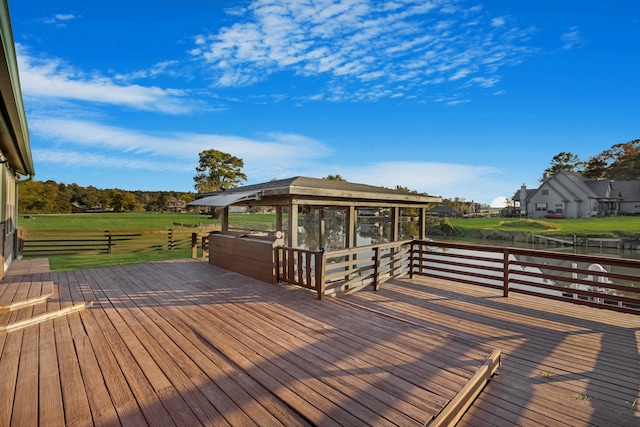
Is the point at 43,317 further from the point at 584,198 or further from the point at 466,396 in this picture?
the point at 584,198

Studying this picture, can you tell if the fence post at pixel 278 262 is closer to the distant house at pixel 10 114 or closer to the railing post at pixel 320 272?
the railing post at pixel 320 272

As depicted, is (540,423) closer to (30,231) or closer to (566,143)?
(30,231)

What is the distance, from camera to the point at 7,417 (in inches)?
75.0

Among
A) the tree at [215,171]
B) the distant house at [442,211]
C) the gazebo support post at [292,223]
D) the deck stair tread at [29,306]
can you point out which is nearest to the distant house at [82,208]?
the tree at [215,171]

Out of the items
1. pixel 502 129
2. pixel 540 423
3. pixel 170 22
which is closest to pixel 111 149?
pixel 170 22

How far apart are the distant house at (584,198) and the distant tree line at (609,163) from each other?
14.3m

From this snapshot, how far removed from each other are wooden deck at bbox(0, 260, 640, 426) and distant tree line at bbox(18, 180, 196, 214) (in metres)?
40.0

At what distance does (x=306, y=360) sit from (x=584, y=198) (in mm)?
44177

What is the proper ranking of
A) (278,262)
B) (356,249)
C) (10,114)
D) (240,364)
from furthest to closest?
(278,262) < (356,249) < (10,114) < (240,364)

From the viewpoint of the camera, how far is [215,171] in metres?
35.7

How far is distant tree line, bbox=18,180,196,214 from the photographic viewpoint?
34.1m

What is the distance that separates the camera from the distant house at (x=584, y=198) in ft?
111

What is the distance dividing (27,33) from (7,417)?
347 inches

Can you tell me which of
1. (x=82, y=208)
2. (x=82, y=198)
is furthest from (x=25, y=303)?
(x=82, y=198)
